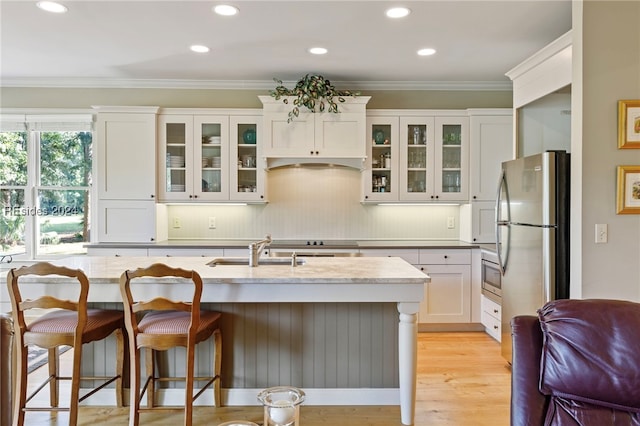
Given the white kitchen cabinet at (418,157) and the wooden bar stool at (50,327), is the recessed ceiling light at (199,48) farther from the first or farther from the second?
the wooden bar stool at (50,327)

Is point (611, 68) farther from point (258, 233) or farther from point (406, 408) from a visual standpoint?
point (258, 233)

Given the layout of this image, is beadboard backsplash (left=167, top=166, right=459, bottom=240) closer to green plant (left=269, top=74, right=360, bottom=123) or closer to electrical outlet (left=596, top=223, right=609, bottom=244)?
green plant (left=269, top=74, right=360, bottom=123)

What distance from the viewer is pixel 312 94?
4.17 metres

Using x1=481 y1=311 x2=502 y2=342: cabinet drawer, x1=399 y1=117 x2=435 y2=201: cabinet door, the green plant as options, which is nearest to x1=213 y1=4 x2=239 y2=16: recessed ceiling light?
the green plant

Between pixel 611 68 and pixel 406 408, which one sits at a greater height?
pixel 611 68

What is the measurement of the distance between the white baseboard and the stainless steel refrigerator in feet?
3.91

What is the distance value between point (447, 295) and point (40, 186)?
14.9 feet

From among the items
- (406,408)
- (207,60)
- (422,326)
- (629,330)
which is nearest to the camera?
(629,330)

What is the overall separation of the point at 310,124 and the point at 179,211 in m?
1.76

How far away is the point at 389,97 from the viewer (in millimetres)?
4609

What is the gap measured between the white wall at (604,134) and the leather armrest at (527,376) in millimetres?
1502

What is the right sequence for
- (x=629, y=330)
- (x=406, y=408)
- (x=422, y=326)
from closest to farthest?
(x=629, y=330)
(x=406, y=408)
(x=422, y=326)

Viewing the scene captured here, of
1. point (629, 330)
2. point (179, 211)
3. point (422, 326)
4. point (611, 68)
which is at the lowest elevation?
point (422, 326)

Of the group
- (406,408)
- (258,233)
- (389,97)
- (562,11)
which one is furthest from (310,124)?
(406,408)
